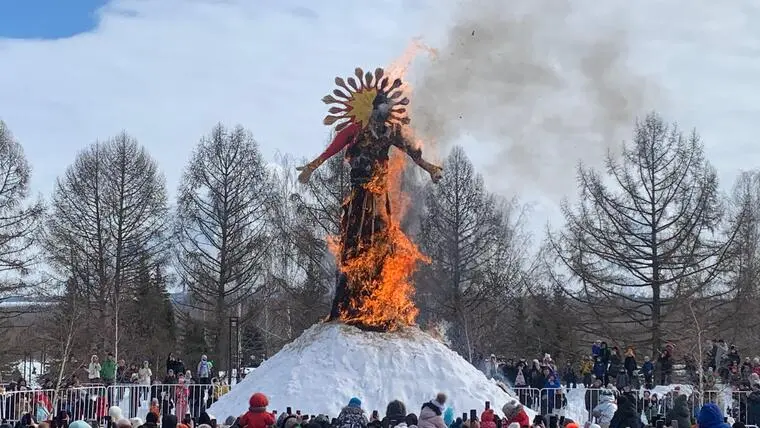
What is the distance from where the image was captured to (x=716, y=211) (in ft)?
117

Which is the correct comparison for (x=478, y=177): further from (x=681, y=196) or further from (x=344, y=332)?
(x=344, y=332)

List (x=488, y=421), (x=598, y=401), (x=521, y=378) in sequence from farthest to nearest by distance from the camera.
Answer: (x=521, y=378) < (x=598, y=401) < (x=488, y=421)

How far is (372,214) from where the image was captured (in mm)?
21859

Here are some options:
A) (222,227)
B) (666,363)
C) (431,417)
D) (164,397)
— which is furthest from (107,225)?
(431,417)

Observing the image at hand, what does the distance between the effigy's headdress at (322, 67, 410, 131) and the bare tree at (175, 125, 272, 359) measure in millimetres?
19167

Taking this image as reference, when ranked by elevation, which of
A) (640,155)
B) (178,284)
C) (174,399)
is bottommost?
(174,399)

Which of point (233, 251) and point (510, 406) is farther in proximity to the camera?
point (233, 251)

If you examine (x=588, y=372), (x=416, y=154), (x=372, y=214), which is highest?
(x=416, y=154)

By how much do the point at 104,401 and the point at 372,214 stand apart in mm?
8192

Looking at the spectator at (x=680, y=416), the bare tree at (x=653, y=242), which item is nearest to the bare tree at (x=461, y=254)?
the bare tree at (x=653, y=242)

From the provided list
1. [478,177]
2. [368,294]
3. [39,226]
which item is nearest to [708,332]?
[478,177]

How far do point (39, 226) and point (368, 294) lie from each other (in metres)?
20.7

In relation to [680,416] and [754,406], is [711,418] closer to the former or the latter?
[680,416]

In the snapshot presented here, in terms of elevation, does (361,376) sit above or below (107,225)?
below
